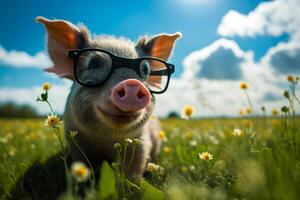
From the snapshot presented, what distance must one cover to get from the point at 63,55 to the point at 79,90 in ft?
2.45

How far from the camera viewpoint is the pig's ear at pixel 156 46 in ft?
14.7

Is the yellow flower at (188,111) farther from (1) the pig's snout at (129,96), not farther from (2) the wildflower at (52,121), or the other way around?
(2) the wildflower at (52,121)

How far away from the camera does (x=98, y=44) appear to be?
4.09 meters

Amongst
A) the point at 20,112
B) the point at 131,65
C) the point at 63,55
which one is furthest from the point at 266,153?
the point at 20,112

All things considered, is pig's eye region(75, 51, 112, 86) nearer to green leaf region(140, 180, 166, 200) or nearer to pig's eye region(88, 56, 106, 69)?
pig's eye region(88, 56, 106, 69)

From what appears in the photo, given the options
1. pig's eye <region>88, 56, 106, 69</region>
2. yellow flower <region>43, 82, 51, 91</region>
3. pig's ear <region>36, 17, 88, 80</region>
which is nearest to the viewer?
yellow flower <region>43, 82, 51, 91</region>

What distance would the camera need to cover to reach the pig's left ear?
4.53m

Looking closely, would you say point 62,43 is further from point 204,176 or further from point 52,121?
point 204,176

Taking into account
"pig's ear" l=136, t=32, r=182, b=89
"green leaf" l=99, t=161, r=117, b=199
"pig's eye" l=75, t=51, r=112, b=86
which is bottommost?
"green leaf" l=99, t=161, r=117, b=199

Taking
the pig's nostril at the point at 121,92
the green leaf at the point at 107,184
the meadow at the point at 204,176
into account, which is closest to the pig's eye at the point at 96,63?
the pig's nostril at the point at 121,92

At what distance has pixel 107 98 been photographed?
313 cm

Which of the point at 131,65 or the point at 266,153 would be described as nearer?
the point at 266,153

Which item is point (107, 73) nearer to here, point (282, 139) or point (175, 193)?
point (282, 139)

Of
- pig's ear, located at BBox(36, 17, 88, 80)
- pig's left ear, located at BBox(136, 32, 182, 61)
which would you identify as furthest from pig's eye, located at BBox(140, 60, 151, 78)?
pig's ear, located at BBox(36, 17, 88, 80)
